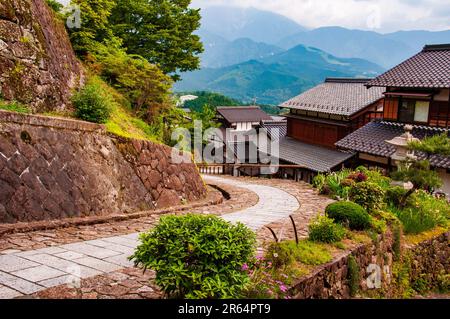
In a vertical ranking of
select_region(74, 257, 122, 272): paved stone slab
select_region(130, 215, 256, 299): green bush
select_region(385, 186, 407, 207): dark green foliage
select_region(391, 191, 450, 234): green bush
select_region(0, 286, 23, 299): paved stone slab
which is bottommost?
select_region(391, 191, 450, 234): green bush

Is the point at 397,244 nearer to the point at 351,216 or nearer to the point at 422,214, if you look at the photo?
the point at 351,216

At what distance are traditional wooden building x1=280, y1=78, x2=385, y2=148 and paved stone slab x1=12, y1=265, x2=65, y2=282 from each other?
22.8m

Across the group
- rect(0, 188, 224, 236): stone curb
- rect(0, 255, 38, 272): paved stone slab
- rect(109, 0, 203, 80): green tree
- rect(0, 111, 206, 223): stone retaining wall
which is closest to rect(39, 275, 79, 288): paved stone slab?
rect(0, 255, 38, 272): paved stone slab

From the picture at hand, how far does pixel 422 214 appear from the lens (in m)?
12.0

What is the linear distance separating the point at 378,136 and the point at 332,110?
665cm

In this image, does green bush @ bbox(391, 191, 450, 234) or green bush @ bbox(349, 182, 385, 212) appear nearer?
green bush @ bbox(349, 182, 385, 212)

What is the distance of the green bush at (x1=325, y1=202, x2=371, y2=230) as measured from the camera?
9.30m

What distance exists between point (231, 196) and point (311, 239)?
7.42 meters

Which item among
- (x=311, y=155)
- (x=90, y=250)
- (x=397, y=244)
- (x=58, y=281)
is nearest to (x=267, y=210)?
(x=397, y=244)

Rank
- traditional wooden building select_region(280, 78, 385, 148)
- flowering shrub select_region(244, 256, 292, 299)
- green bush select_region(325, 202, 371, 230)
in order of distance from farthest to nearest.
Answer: traditional wooden building select_region(280, 78, 385, 148) → green bush select_region(325, 202, 371, 230) → flowering shrub select_region(244, 256, 292, 299)

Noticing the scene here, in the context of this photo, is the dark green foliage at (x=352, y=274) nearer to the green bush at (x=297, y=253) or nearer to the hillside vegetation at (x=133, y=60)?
the green bush at (x=297, y=253)

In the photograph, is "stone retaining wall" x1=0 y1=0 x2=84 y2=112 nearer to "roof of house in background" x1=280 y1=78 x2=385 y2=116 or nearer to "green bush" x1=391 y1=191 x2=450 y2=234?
"green bush" x1=391 y1=191 x2=450 y2=234

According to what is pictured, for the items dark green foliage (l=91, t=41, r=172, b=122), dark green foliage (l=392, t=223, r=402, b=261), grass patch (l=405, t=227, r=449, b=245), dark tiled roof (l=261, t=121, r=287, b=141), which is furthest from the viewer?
dark tiled roof (l=261, t=121, r=287, b=141)
